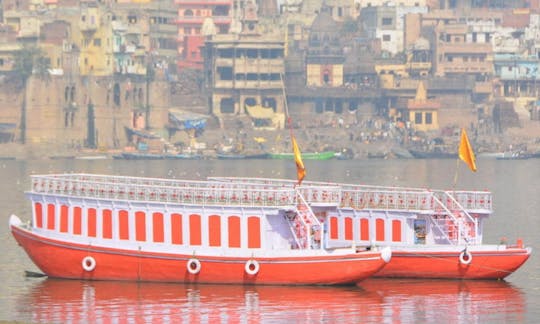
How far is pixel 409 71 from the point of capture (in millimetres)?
199500

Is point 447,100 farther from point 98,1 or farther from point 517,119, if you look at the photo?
point 98,1

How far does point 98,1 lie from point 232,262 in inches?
5334

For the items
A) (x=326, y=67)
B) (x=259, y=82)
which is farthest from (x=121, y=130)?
(x=326, y=67)

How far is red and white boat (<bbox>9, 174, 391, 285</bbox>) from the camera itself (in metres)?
57.8

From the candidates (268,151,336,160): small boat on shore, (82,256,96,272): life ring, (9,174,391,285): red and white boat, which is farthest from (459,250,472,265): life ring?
(268,151,336,160): small boat on shore

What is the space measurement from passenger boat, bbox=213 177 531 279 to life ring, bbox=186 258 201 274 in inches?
166

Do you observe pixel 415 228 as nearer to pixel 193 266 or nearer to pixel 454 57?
pixel 193 266

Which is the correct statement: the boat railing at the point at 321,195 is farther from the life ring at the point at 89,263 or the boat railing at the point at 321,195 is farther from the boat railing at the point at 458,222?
the life ring at the point at 89,263

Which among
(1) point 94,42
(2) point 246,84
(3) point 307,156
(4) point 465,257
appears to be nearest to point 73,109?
(1) point 94,42

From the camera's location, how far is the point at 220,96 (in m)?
188

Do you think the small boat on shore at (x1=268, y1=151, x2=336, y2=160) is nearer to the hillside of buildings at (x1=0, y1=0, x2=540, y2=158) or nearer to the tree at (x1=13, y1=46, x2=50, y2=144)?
the hillside of buildings at (x1=0, y1=0, x2=540, y2=158)

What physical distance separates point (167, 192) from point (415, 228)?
7647 millimetres

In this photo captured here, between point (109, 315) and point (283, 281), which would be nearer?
point (109, 315)

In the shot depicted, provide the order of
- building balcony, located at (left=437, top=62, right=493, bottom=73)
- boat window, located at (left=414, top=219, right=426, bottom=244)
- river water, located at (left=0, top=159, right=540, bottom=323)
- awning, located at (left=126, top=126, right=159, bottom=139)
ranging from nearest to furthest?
river water, located at (left=0, top=159, right=540, bottom=323) < boat window, located at (left=414, top=219, right=426, bottom=244) < awning, located at (left=126, top=126, right=159, bottom=139) < building balcony, located at (left=437, top=62, right=493, bottom=73)
